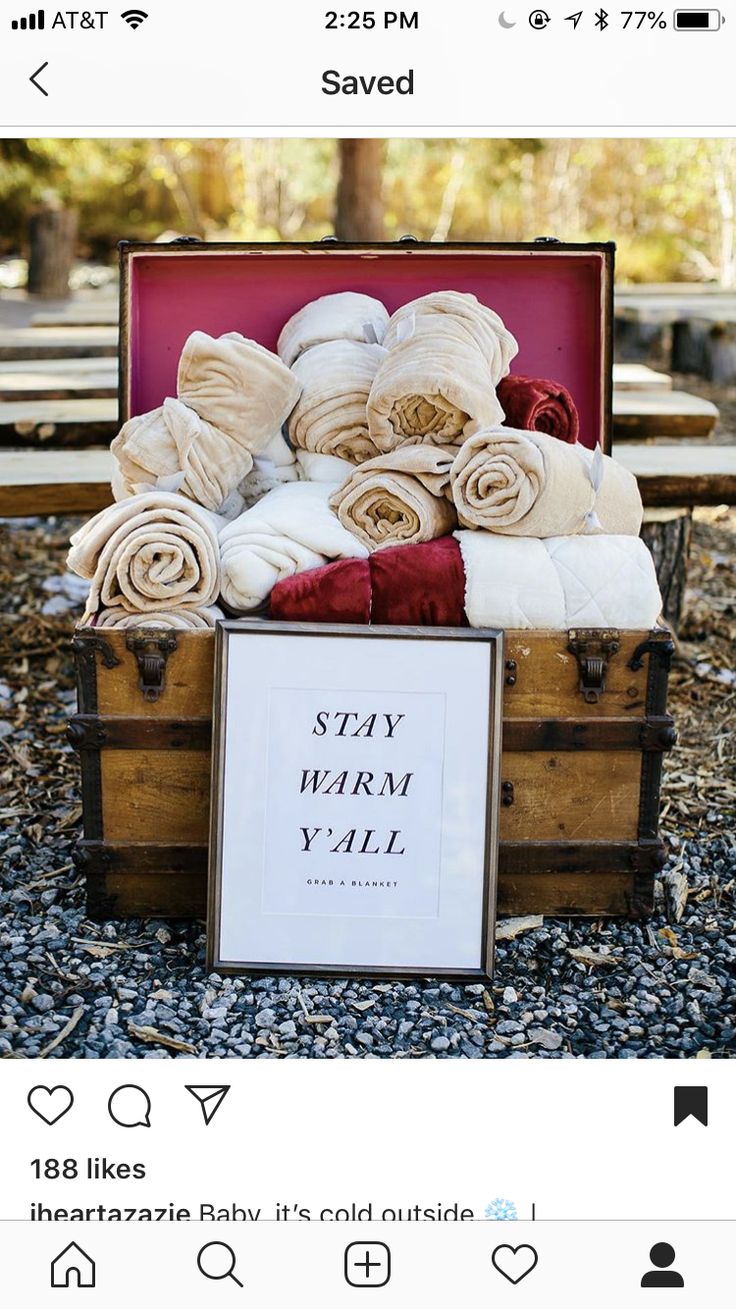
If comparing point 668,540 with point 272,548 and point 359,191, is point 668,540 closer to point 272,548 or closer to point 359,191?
Result: point 272,548

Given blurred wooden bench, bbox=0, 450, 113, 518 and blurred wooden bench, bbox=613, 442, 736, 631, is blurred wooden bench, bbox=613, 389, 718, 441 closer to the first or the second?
blurred wooden bench, bbox=613, 442, 736, 631

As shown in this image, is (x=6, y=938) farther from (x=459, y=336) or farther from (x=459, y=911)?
(x=459, y=336)

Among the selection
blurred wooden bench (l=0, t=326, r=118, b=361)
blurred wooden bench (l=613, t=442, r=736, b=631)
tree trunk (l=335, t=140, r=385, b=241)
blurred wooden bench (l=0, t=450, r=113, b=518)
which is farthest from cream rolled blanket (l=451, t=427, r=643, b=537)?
tree trunk (l=335, t=140, r=385, b=241)

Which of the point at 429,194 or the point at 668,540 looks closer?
the point at 668,540

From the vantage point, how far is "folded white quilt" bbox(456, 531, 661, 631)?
1.90 meters

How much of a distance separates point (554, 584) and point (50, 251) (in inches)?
260

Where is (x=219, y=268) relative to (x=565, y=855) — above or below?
above

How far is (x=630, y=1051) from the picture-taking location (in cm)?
176

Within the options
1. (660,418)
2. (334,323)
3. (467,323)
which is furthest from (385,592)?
(660,418)

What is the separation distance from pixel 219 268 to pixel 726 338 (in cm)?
452

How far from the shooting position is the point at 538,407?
2217mm
